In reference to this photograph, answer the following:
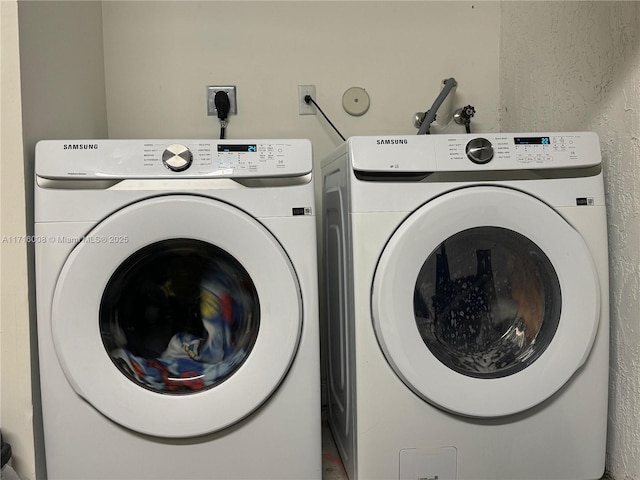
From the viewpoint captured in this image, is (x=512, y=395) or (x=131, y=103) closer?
(x=512, y=395)

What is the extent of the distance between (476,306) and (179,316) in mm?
679

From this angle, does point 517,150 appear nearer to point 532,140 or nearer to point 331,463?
point 532,140

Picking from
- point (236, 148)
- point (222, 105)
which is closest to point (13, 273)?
point (236, 148)

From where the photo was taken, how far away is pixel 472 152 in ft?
3.70

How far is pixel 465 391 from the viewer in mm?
1099

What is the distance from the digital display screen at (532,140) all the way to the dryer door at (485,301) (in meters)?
0.12

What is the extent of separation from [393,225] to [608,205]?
550 mm

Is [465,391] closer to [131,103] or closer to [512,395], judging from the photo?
[512,395]

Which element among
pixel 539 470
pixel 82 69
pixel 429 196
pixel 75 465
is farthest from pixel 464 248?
pixel 82 69

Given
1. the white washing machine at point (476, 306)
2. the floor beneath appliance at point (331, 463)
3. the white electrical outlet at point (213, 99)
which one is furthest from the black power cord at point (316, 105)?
the floor beneath appliance at point (331, 463)

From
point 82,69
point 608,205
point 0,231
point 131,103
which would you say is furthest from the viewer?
point 131,103

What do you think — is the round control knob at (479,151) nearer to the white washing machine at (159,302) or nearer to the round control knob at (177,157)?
Answer: the white washing machine at (159,302)

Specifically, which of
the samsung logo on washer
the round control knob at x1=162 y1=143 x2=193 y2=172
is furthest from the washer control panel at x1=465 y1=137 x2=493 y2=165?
the round control knob at x1=162 y1=143 x2=193 y2=172

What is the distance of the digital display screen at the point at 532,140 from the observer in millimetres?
1148
